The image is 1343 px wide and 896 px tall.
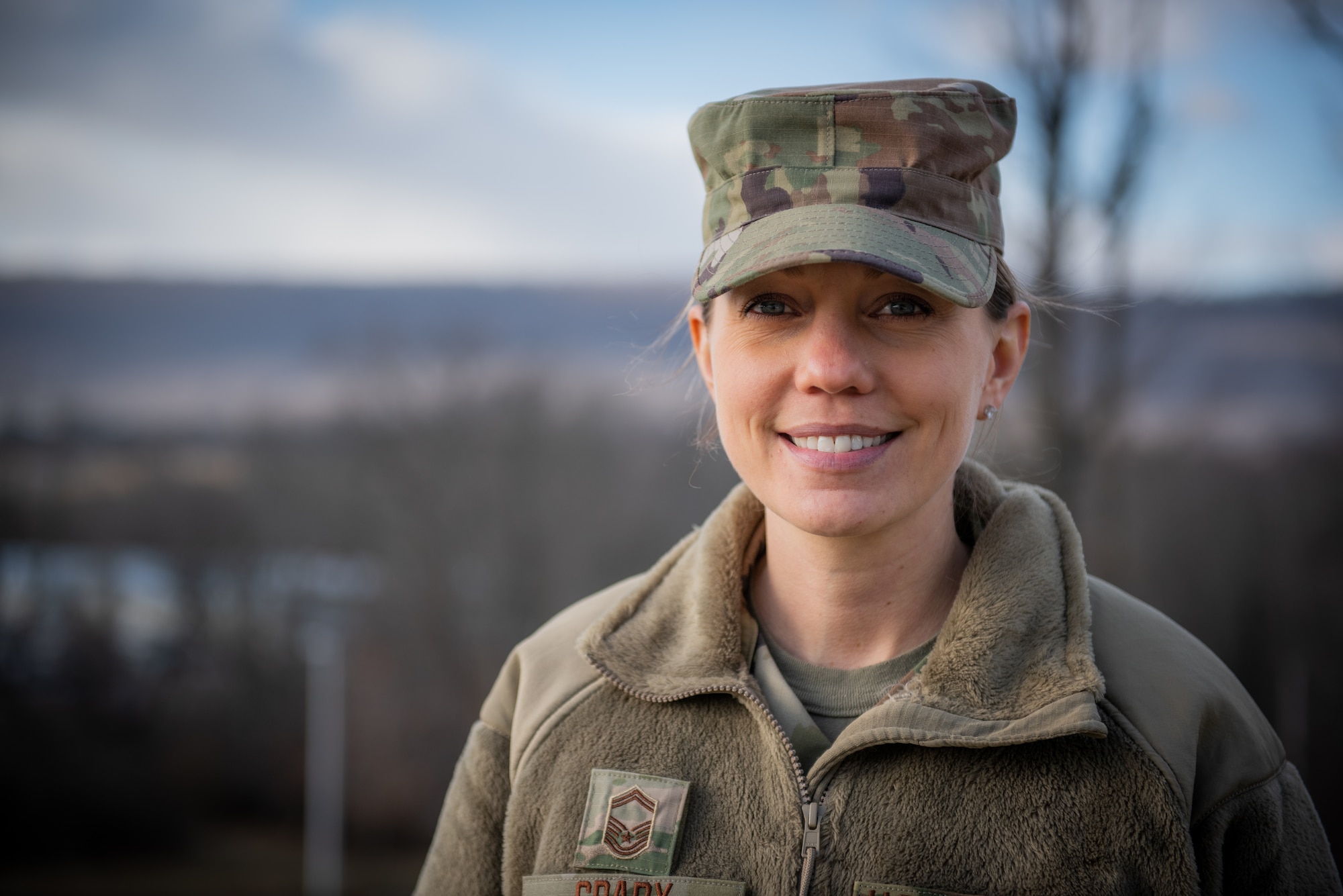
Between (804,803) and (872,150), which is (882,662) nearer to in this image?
(804,803)

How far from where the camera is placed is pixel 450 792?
1.67m

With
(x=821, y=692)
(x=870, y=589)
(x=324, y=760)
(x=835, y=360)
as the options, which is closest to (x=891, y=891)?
(x=821, y=692)

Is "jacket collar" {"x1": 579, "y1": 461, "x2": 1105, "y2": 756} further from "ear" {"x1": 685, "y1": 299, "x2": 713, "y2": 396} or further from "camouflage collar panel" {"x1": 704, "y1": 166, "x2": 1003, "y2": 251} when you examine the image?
"camouflage collar panel" {"x1": 704, "y1": 166, "x2": 1003, "y2": 251}

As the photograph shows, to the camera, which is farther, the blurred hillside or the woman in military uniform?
the blurred hillside

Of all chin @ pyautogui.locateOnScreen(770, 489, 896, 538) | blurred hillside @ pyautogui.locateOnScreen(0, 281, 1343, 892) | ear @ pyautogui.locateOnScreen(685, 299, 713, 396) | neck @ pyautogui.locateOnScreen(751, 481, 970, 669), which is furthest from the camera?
blurred hillside @ pyautogui.locateOnScreen(0, 281, 1343, 892)

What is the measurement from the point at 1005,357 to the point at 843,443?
1.21 ft

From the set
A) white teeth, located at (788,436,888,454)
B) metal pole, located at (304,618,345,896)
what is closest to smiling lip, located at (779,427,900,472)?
white teeth, located at (788,436,888,454)

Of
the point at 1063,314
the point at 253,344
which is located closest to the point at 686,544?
the point at 1063,314

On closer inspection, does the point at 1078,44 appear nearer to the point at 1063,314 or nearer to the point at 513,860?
the point at 1063,314

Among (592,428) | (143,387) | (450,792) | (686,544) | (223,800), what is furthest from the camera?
(143,387)

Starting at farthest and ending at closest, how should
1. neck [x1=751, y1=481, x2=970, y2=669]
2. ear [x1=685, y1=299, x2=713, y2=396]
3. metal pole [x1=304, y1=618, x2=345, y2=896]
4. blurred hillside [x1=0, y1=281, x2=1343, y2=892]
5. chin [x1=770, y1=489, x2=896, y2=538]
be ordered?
metal pole [x1=304, y1=618, x2=345, y2=896] → blurred hillside [x1=0, y1=281, x2=1343, y2=892] → ear [x1=685, y1=299, x2=713, y2=396] → neck [x1=751, y1=481, x2=970, y2=669] → chin [x1=770, y1=489, x2=896, y2=538]

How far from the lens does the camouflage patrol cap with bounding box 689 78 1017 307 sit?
1311 mm

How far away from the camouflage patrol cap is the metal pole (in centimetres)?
1980

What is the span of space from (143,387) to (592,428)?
14.9 metres
